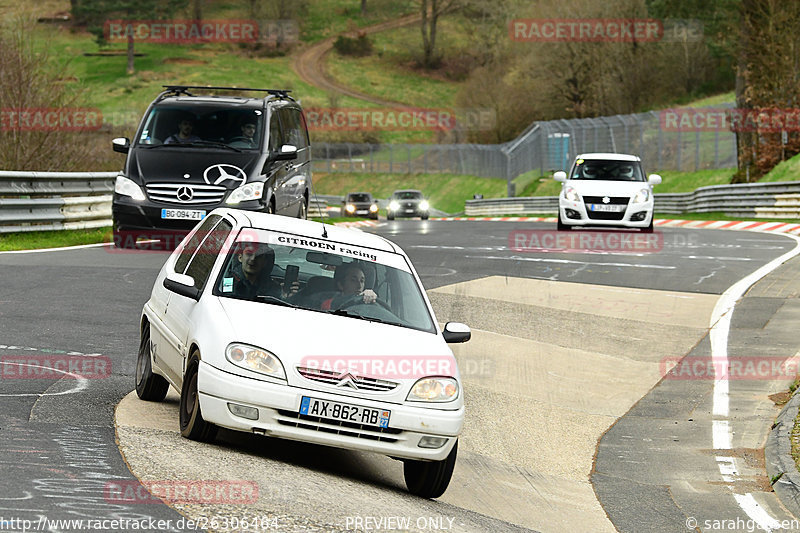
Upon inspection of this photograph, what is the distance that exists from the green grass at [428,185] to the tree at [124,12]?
125ft

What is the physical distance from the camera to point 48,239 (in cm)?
2167

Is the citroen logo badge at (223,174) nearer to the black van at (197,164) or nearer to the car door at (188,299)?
the black van at (197,164)

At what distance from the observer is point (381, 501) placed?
7.14m

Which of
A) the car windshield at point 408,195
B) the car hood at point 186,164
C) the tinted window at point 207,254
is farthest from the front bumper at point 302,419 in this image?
the car windshield at point 408,195

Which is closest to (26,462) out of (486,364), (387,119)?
(486,364)

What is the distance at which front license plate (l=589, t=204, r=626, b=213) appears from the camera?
25938 millimetres

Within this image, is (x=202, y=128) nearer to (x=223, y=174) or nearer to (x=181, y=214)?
(x=223, y=174)

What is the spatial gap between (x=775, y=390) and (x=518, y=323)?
3607mm

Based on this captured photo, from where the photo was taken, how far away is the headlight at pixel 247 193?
17891 millimetres

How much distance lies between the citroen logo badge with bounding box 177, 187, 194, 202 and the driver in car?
9949mm

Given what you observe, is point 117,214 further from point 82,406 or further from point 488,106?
point 488,106

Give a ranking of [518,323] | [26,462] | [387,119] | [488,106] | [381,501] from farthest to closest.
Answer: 1. [387,119]
2. [488,106]
3. [518,323]
4. [381,501]
5. [26,462]

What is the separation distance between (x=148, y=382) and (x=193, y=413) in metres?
1.61

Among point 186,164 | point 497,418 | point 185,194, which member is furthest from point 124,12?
point 497,418
